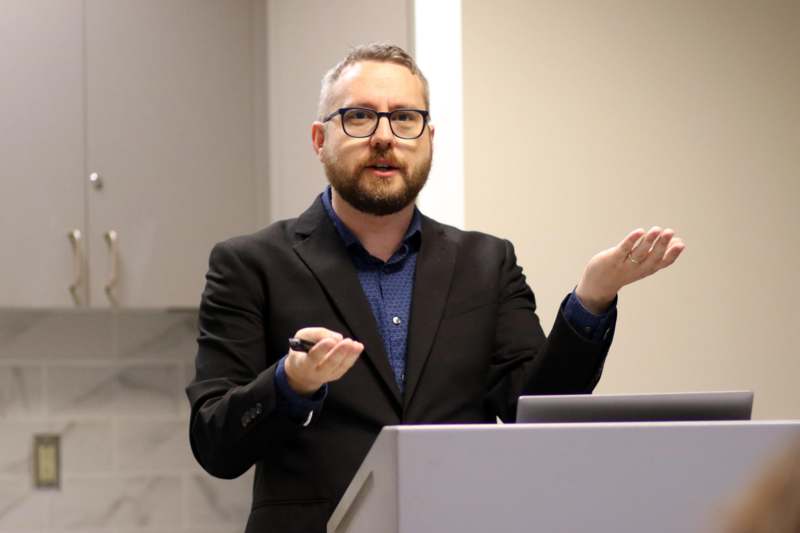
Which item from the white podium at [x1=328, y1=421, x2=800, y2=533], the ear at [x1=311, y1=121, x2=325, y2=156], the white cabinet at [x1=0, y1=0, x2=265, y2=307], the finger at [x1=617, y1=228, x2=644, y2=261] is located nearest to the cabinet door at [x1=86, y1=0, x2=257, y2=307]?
the white cabinet at [x1=0, y1=0, x2=265, y2=307]

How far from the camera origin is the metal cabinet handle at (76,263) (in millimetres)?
2938

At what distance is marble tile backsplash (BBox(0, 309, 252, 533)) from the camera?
326 centimetres

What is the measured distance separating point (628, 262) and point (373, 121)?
479 millimetres

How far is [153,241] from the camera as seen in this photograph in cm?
303

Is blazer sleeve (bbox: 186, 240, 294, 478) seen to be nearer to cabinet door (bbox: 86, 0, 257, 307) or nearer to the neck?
the neck

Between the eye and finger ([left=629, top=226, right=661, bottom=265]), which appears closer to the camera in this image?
finger ([left=629, top=226, right=661, bottom=265])

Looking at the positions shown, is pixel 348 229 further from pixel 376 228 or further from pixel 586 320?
pixel 586 320

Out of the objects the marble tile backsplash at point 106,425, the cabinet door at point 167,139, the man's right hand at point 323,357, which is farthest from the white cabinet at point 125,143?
the man's right hand at point 323,357

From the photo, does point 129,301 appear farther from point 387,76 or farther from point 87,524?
point 387,76

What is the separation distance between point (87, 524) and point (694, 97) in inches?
75.4

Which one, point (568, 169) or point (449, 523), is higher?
point (568, 169)

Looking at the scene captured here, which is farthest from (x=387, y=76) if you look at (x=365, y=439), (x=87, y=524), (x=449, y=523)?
(x=87, y=524)

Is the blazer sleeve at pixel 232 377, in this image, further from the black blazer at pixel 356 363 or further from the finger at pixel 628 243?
the finger at pixel 628 243

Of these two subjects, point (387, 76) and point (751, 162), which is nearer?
point (387, 76)
